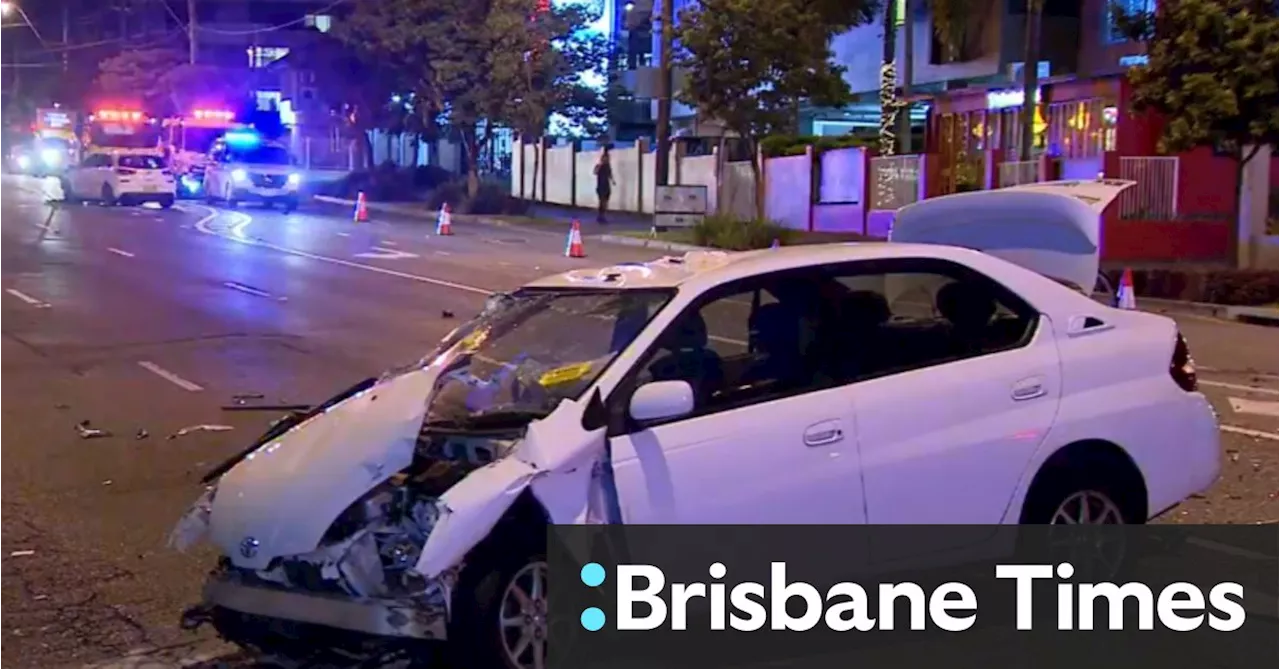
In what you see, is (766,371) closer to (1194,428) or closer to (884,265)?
(884,265)

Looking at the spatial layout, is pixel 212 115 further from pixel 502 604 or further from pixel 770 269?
pixel 502 604

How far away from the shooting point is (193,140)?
5003 centimetres

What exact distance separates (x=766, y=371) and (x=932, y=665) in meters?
1.29

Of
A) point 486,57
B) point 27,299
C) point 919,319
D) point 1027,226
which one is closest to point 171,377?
point 27,299

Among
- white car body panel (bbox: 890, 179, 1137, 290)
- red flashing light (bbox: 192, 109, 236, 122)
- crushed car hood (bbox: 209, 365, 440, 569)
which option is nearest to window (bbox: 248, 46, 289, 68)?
red flashing light (bbox: 192, 109, 236, 122)

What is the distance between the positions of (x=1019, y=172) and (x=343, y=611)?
27.1 meters

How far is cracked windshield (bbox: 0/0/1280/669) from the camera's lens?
5.33 m

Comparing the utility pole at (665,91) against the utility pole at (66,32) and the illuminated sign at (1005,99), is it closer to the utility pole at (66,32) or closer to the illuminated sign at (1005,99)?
the illuminated sign at (1005,99)

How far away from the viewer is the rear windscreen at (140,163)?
4269cm

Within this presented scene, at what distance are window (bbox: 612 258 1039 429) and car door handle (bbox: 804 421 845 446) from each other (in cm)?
19

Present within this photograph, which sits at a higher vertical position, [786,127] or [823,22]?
[823,22]

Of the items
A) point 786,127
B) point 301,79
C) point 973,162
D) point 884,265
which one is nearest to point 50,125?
point 301,79

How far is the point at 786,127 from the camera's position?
119 ft

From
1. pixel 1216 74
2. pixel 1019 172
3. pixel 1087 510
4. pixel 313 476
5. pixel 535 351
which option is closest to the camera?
pixel 313 476
